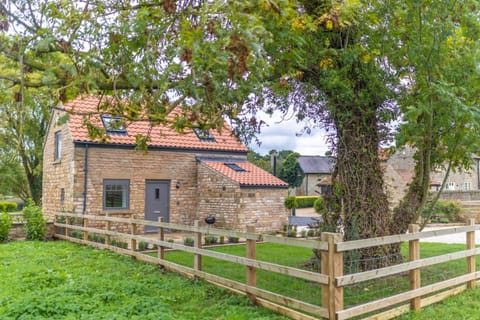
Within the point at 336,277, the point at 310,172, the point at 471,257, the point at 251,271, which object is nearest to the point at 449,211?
the point at 471,257

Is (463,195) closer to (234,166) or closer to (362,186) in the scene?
(234,166)

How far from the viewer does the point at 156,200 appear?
16.9 metres

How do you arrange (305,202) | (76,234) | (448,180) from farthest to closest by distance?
(448,180) → (305,202) → (76,234)

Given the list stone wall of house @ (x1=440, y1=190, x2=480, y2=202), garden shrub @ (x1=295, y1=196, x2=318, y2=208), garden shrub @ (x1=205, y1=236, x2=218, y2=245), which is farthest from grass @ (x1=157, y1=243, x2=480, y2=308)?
garden shrub @ (x1=295, y1=196, x2=318, y2=208)

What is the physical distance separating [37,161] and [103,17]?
2516cm

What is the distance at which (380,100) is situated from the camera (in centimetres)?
746

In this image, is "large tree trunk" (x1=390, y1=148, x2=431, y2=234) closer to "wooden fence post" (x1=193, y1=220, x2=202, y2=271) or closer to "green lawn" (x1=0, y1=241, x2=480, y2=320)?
"green lawn" (x1=0, y1=241, x2=480, y2=320)

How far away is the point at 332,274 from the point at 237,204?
11.5 metres

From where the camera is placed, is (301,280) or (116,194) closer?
(301,280)

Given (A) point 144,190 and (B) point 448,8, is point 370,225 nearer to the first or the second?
(B) point 448,8

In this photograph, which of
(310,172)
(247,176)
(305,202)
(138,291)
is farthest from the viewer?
(310,172)

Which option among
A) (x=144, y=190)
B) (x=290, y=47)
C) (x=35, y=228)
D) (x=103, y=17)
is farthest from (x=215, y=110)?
(x=144, y=190)

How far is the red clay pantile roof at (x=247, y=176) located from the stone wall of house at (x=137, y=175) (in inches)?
43.0

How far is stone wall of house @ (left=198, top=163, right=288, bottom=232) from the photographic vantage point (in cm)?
1630
